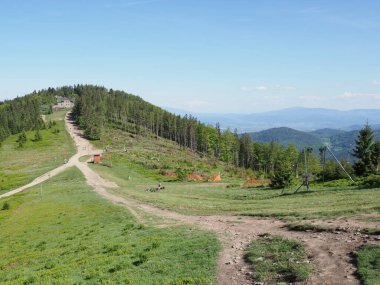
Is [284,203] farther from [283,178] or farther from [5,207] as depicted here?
[5,207]

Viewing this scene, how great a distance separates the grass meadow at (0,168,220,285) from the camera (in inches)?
748

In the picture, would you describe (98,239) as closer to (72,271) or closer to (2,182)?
(72,271)

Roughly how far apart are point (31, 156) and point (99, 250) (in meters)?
122

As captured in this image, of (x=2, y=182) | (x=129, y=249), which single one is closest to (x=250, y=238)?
(x=129, y=249)

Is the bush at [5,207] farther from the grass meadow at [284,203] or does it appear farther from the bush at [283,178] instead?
the bush at [283,178]

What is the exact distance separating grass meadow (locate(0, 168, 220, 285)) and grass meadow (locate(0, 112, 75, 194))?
48584 mm

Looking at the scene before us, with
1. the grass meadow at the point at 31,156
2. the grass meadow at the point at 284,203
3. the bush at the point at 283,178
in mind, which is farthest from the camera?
the grass meadow at the point at 31,156

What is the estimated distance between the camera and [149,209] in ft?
133

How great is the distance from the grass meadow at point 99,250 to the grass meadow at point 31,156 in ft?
159

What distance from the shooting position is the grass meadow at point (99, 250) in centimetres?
1900

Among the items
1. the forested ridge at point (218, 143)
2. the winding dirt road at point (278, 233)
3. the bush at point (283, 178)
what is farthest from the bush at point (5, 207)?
the forested ridge at point (218, 143)

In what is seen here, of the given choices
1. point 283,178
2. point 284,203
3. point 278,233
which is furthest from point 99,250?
point 283,178

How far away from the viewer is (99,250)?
25406 mm

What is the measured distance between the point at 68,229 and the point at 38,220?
31.4 feet
